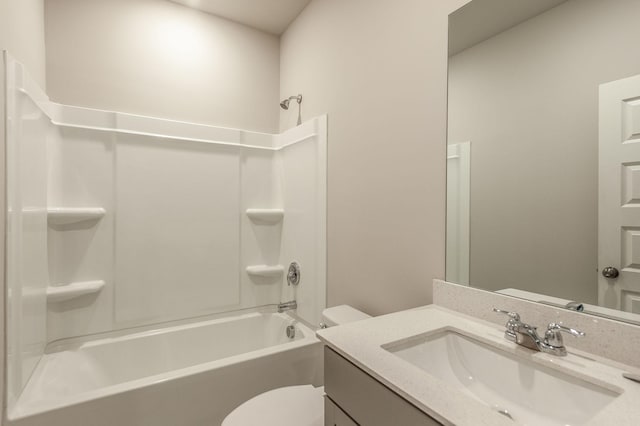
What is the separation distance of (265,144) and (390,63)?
134cm

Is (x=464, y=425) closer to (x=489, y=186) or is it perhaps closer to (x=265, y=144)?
(x=489, y=186)

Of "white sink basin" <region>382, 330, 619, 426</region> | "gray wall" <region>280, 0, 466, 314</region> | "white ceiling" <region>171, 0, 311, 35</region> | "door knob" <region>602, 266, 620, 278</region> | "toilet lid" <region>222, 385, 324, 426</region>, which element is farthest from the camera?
"white ceiling" <region>171, 0, 311, 35</region>

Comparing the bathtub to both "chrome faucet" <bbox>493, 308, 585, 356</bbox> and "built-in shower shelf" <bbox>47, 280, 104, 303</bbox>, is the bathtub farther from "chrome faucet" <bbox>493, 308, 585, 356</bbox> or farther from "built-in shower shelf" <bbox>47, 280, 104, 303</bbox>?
"chrome faucet" <bbox>493, 308, 585, 356</bbox>

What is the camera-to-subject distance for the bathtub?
1.30 meters

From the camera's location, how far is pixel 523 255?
103 cm

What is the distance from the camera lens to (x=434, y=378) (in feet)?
2.27

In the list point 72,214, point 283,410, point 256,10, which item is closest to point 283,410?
point 283,410

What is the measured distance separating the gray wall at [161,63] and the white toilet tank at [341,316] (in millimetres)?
1708

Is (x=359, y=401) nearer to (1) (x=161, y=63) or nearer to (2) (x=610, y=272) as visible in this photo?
(2) (x=610, y=272)

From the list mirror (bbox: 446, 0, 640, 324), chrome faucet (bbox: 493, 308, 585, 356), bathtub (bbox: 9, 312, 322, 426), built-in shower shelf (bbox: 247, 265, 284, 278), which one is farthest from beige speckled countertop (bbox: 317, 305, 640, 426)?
built-in shower shelf (bbox: 247, 265, 284, 278)

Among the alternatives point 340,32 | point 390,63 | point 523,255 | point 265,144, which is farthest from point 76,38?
point 523,255

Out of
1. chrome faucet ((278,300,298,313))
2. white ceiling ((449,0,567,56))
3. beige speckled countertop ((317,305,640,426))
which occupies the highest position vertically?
white ceiling ((449,0,567,56))

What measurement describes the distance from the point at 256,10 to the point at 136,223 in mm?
1819

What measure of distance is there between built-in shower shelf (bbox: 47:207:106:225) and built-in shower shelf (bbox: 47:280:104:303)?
0.39 meters
